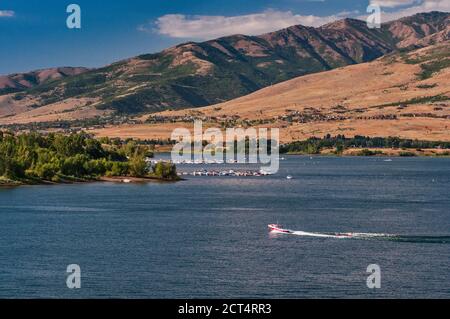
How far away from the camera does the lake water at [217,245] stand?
7281cm

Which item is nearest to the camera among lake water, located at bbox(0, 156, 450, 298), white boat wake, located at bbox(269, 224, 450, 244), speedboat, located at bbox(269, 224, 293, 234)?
lake water, located at bbox(0, 156, 450, 298)

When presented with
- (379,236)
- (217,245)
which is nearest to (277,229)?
(379,236)

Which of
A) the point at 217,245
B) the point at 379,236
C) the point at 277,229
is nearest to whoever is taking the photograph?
the point at 217,245

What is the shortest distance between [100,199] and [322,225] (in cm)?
5120

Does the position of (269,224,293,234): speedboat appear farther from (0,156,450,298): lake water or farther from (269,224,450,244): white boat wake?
(0,156,450,298): lake water

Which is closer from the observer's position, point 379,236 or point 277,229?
point 379,236

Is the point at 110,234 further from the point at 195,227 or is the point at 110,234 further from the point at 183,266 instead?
the point at 183,266

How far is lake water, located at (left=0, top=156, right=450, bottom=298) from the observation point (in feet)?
239

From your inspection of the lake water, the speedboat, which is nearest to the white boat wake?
the speedboat

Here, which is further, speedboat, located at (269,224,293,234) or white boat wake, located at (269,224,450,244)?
speedboat, located at (269,224,293,234)

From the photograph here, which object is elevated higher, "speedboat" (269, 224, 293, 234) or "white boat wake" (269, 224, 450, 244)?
"speedboat" (269, 224, 293, 234)

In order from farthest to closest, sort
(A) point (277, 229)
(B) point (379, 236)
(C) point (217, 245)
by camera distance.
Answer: (A) point (277, 229) → (B) point (379, 236) → (C) point (217, 245)

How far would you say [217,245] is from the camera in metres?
96.5

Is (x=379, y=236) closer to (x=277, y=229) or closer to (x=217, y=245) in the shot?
(x=277, y=229)
